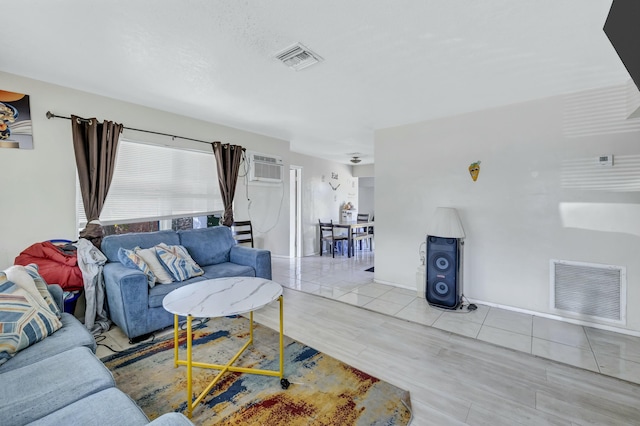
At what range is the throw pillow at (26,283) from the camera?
1.73m

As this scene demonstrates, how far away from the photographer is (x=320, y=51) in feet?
7.07

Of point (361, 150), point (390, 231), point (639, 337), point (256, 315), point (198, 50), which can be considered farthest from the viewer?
point (361, 150)

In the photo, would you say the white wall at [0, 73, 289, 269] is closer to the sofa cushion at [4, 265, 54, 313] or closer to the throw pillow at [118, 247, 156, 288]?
the throw pillow at [118, 247, 156, 288]

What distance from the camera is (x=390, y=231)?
4.23 metres

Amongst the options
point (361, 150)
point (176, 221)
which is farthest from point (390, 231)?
point (176, 221)

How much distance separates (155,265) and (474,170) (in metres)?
3.82

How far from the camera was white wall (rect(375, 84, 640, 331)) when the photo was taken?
2732 mm

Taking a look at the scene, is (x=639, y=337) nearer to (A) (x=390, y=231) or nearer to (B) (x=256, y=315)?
(A) (x=390, y=231)

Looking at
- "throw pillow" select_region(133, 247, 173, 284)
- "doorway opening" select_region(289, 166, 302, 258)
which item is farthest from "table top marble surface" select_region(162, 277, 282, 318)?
"doorway opening" select_region(289, 166, 302, 258)

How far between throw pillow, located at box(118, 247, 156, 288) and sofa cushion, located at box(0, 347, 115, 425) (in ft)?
4.05

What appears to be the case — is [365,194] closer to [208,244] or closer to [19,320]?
[208,244]

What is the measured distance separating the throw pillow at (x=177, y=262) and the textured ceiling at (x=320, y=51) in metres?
1.71

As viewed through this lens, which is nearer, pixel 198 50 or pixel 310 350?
pixel 198 50

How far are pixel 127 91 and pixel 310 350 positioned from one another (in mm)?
3231
